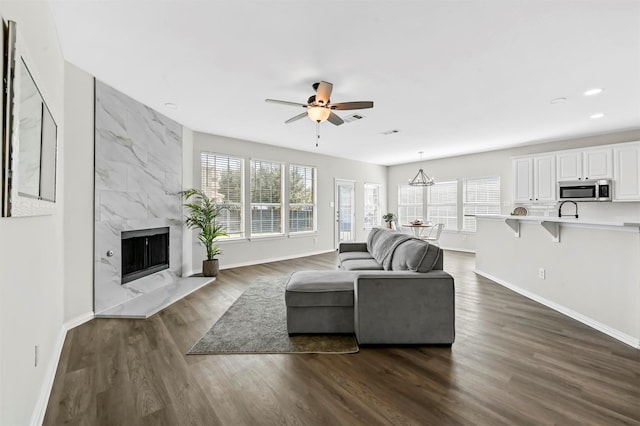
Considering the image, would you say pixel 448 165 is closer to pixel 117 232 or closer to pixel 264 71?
pixel 264 71

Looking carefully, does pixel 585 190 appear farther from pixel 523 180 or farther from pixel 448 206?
pixel 448 206

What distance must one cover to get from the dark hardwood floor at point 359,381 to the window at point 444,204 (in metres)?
5.44

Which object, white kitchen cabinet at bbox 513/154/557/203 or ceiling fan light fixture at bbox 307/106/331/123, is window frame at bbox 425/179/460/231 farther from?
ceiling fan light fixture at bbox 307/106/331/123

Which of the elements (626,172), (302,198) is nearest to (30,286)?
(302,198)

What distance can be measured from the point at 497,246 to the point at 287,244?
4301 millimetres

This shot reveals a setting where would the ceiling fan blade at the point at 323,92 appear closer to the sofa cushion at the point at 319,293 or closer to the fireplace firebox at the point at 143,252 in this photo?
the sofa cushion at the point at 319,293

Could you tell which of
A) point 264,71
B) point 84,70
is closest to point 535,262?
point 264,71

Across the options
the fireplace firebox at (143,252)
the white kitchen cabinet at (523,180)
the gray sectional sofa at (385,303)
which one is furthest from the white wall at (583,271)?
the fireplace firebox at (143,252)

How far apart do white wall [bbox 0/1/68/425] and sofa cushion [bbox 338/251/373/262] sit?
3.16m

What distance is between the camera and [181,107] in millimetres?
4117

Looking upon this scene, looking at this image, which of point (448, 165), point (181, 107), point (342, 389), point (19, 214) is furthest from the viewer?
point (448, 165)

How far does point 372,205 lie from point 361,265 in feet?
19.2

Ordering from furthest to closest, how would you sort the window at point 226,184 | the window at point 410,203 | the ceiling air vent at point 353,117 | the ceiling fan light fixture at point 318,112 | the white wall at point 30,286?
the window at point 410,203
the window at point 226,184
the ceiling air vent at point 353,117
the ceiling fan light fixture at point 318,112
the white wall at point 30,286

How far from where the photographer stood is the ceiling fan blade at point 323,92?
9.96ft
